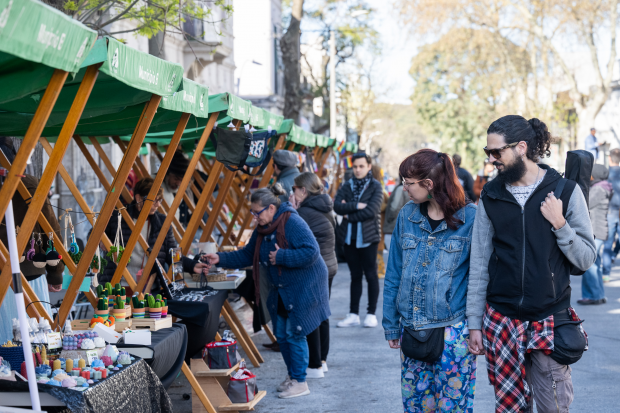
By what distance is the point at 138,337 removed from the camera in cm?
425

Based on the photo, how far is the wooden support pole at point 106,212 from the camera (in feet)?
13.9

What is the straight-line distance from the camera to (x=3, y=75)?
3146 millimetres

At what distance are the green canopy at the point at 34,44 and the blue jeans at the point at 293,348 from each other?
305cm

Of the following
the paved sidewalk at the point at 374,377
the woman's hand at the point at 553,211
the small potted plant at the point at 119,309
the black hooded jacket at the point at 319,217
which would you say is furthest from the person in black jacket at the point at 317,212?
the woman's hand at the point at 553,211

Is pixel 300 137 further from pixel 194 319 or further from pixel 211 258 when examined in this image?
pixel 194 319

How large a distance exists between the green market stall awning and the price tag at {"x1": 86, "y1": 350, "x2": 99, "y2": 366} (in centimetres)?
143

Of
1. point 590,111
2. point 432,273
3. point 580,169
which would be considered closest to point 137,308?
point 432,273

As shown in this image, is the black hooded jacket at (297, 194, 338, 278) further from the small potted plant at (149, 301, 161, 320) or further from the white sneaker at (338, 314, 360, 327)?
the small potted plant at (149, 301, 161, 320)

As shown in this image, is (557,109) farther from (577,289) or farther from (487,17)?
(577,289)

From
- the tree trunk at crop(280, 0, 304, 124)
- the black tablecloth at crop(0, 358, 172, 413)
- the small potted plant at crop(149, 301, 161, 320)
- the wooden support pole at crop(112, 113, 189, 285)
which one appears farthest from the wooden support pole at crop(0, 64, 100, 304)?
the tree trunk at crop(280, 0, 304, 124)

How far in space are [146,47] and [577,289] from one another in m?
11.7

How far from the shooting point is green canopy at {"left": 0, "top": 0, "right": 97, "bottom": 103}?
243 cm

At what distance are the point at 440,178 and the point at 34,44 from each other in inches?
78.6

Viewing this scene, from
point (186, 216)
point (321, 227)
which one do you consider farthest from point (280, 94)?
point (321, 227)
